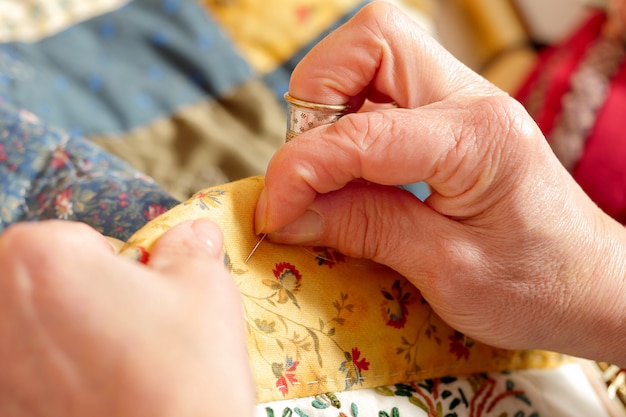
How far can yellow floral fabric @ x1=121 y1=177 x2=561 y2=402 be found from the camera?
0.54 m

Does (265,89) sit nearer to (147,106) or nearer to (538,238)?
(147,106)

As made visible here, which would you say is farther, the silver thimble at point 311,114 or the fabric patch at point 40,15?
the fabric patch at point 40,15

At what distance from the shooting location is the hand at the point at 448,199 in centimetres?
54

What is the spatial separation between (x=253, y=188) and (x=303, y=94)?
0.10 meters

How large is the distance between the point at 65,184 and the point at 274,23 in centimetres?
62

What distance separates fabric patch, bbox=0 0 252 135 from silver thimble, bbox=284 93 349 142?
542mm

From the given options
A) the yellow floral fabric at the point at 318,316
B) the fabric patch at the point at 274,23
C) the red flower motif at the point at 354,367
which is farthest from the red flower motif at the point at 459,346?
the fabric patch at the point at 274,23

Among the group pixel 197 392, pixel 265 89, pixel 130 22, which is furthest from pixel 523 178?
pixel 130 22

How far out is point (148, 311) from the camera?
0.38m

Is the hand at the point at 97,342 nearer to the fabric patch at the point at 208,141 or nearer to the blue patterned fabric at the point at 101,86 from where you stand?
the blue patterned fabric at the point at 101,86

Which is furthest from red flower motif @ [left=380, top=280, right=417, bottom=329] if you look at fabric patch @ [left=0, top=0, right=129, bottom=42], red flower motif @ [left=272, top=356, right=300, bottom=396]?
fabric patch @ [left=0, top=0, right=129, bottom=42]

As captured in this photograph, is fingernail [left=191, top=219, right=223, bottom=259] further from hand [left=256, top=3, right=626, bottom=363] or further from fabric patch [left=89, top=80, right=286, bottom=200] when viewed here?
fabric patch [left=89, top=80, right=286, bottom=200]

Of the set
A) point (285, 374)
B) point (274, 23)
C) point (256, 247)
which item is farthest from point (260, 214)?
point (274, 23)

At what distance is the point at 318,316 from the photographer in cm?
58
